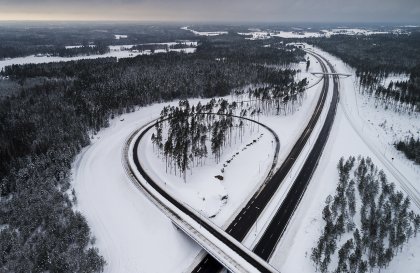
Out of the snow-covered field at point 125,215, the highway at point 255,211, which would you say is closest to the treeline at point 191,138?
the snow-covered field at point 125,215

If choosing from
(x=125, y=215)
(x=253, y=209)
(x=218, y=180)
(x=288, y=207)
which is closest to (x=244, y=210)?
(x=253, y=209)

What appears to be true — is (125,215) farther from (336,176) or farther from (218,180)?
(336,176)

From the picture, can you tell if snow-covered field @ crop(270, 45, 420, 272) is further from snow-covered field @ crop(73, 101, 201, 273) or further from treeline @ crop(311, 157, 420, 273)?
snow-covered field @ crop(73, 101, 201, 273)

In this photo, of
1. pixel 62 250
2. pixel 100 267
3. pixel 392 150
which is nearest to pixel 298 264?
pixel 100 267

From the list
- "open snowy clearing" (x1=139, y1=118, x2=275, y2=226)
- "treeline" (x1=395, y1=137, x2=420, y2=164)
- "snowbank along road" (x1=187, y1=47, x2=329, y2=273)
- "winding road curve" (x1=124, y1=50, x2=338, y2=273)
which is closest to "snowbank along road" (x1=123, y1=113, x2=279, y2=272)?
"winding road curve" (x1=124, y1=50, x2=338, y2=273)

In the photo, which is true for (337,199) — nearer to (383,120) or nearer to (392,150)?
(392,150)

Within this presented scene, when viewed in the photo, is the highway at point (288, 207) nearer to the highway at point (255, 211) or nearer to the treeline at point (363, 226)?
the highway at point (255, 211)
